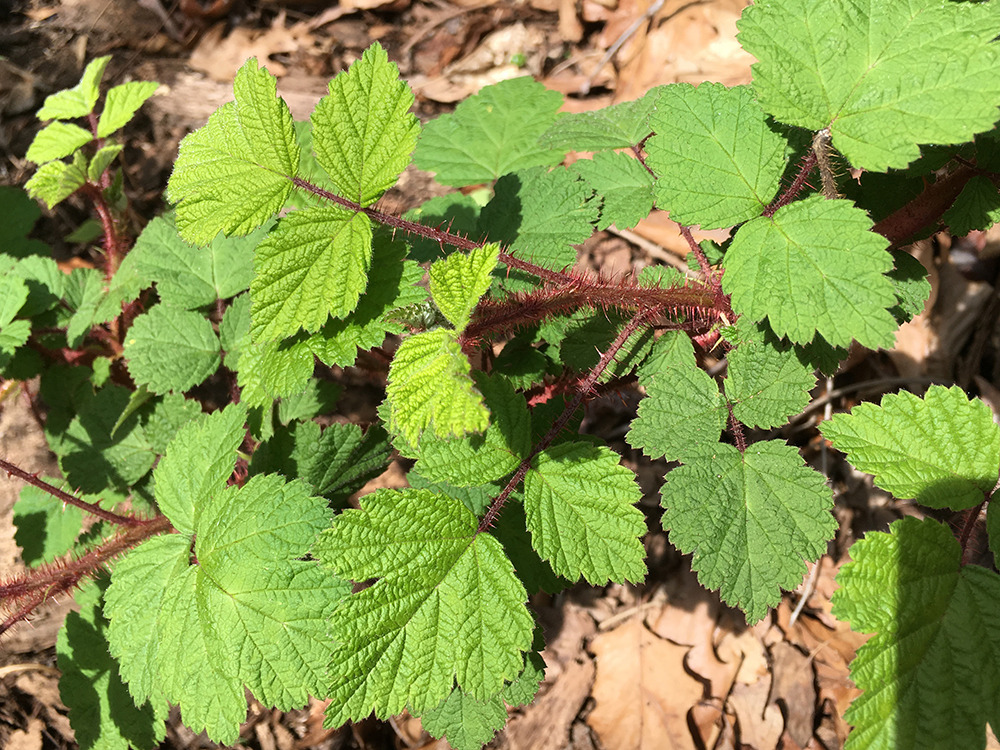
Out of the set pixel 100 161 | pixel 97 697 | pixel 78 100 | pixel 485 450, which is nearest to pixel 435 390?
pixel 485 450

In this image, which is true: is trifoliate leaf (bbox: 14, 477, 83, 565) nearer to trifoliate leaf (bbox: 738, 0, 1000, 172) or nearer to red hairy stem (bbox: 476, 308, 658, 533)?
red hairy stem (bbox: 476, 308, 658, 533)

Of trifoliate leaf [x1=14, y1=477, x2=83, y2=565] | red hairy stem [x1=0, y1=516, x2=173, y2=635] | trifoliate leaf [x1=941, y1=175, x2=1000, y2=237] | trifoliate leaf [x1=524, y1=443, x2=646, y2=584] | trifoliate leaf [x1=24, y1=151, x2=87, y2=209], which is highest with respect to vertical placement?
trifoliate leaf [x1=24, y1=151, x2=87, y2=209]

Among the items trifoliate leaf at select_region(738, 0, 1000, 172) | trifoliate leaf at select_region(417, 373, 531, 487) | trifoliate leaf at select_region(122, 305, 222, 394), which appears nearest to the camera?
trifoliate leaf at select_region(738, 0, 1000, 172)

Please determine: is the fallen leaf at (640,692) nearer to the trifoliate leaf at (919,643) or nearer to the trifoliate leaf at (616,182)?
the trifoliate leaf at (919,643)

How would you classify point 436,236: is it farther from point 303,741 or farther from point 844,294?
point 303,741

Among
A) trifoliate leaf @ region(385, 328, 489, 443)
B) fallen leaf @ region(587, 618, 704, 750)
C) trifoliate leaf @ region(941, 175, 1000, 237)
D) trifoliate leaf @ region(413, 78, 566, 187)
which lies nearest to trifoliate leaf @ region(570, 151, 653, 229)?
trifoliate leaf @ region(413, 78, 566, 187)

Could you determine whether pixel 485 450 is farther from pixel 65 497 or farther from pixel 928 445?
pixel 65 497

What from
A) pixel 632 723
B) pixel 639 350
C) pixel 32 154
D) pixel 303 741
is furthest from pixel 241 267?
→ pixel 632 723

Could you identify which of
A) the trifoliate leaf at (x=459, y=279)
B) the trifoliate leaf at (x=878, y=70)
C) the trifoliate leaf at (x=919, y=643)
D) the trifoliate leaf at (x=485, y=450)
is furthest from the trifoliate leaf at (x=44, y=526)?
the trifoliate leaf at (x=878, y=70)

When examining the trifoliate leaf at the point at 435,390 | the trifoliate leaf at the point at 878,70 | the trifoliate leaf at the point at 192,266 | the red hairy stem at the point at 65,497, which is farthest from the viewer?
the trifoliate leaf at the point at 192,266
